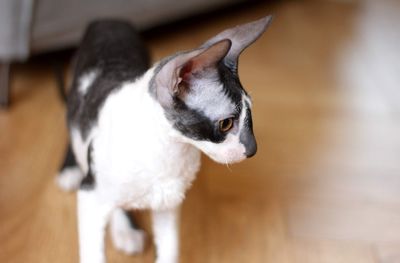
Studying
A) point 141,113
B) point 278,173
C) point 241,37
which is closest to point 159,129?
point 141,113

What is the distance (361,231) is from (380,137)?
0.39m

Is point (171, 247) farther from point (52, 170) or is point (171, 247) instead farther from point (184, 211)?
point (52, 170)

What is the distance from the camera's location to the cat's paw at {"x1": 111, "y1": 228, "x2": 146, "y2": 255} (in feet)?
3.31

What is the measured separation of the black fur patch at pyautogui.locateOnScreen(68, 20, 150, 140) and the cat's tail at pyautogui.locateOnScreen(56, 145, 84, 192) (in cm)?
16

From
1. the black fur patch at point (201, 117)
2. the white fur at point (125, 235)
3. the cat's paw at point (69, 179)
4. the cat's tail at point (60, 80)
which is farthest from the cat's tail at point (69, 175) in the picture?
the black fur patch at point (201, 117)

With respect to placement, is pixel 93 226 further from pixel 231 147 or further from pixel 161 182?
pixel 231 147

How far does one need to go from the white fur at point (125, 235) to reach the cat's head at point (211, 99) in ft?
1.16

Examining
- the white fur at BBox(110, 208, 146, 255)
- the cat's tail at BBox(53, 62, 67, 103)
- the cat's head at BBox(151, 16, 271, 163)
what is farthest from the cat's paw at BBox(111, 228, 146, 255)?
the cat's tail at BBox(53, 62, 67, 103)

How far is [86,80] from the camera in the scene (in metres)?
1.00

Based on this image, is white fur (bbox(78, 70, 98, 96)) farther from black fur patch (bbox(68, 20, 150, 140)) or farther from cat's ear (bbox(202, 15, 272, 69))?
cat's ear (bbox(202, 15, 272, 69))

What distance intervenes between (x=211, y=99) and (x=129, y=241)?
1.37 feet

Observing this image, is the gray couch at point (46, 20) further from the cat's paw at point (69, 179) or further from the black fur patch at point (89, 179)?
the black fur patch at point (89, 179)

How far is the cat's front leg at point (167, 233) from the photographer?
0.90 metres

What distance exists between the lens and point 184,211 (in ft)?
3.71
